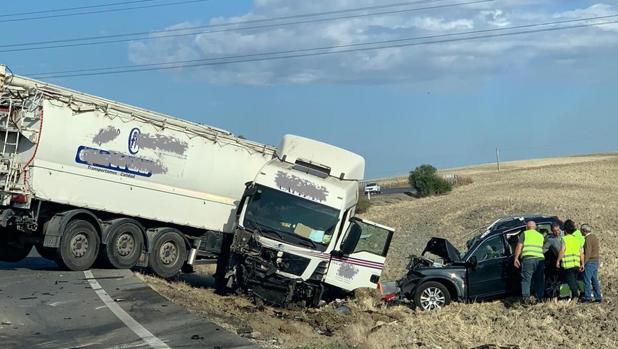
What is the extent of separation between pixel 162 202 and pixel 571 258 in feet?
26.6

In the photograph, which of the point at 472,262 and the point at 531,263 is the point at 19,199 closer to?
the point at 472,262

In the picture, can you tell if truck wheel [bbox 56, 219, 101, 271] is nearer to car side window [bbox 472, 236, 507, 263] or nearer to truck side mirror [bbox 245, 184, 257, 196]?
truck side mirror [bbox 245, 184, 257, 196]

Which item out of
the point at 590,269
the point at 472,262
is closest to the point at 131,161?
the point at 472,262

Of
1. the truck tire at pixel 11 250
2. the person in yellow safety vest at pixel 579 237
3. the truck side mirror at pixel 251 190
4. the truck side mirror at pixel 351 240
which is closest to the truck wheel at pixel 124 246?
the truck tire at pixel 11 250

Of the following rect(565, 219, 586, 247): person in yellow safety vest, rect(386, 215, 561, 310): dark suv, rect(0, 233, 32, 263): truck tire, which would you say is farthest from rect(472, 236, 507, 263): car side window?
rect(0, 233, 32, 263): truck tire

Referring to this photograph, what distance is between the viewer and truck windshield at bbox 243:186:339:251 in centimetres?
1362

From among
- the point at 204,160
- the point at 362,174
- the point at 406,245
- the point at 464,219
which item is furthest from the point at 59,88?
the point at 464,219

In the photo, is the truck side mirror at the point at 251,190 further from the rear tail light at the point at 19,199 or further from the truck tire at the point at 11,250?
the truck tire at the point at 11,250

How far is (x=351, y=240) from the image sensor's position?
1365 cm

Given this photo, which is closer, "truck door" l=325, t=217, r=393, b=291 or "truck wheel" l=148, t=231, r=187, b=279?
"truck door" l=325, t=217, r=393, b=291

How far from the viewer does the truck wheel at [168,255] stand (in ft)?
52.3

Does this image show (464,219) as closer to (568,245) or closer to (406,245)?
(406,245)

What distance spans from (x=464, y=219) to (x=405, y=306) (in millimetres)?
21226

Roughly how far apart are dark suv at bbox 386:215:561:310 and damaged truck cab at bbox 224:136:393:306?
88cm
